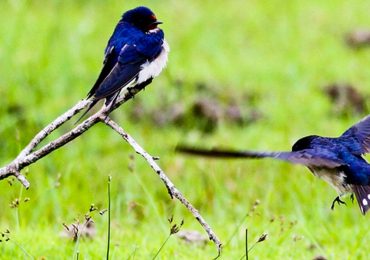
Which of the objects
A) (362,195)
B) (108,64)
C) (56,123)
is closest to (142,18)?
(108,64)

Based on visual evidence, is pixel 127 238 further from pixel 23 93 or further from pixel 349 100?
pixel 349 100

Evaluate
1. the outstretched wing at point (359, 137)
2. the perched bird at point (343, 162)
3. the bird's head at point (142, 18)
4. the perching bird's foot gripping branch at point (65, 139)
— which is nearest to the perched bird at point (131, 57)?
the bird's head at point (142, 18)

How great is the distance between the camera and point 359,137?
12.8 feet

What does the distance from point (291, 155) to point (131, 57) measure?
82 centimetres

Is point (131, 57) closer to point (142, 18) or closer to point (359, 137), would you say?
point (142, 18)

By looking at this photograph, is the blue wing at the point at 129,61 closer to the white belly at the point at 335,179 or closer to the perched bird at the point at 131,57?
the perched bird at the point at 131,57

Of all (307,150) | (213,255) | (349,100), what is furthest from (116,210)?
(349,100)

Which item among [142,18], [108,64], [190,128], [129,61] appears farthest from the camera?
[190,128]

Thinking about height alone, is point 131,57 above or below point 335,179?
above

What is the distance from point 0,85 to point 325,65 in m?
3.06

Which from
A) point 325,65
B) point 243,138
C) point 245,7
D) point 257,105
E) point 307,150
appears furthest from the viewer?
point 245,7

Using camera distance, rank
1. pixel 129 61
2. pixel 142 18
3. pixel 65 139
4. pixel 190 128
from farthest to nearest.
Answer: pixel 190 128 < pixel 142 18 < pixel 129 61 < pixel 65 139

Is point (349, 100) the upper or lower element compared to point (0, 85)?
lower

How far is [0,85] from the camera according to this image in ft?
23.3
